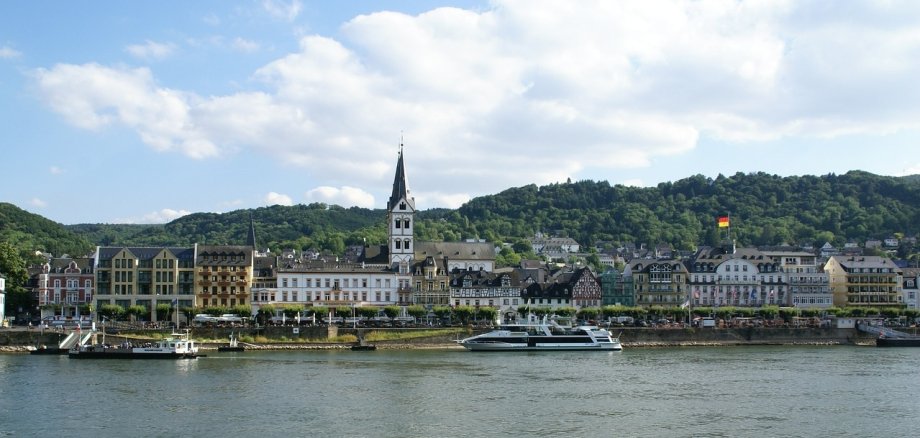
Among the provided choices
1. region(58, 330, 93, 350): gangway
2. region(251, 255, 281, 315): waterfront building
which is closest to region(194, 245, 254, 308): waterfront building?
region(251, 255, 281, 315): waterfront building

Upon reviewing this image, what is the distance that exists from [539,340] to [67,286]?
185 ft

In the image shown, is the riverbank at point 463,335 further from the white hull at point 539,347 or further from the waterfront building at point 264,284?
the waterfront building at point 264,284

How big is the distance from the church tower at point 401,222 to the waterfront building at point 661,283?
30.7 meters

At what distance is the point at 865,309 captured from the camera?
11856 cm

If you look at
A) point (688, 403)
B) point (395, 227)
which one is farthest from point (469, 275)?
point (688, 403)

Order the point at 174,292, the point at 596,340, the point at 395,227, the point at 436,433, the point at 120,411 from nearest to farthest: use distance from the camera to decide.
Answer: the point at 436,433 < the point at 120,411 < the point at 596,340 < the point at 174,292 < the point at 395,227

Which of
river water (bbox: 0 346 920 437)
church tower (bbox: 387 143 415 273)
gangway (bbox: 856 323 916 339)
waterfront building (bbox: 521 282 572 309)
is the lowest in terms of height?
river water (bbox: 0 346 920 437)

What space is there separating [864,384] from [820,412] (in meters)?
13.6

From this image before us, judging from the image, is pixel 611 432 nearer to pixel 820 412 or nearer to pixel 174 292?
pixel 820 412

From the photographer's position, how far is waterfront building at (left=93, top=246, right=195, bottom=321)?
4496 inches

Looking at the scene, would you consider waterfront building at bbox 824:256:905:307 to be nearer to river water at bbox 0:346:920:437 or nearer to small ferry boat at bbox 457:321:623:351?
small ferry boat at bbox 457:321:623:351

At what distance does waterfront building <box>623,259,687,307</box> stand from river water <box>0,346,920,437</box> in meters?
48.6

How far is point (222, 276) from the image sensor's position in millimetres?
116562

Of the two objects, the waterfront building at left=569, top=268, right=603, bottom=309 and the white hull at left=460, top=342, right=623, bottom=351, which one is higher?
the waterfront building at left=569, top=268, right=603, bottom=309
